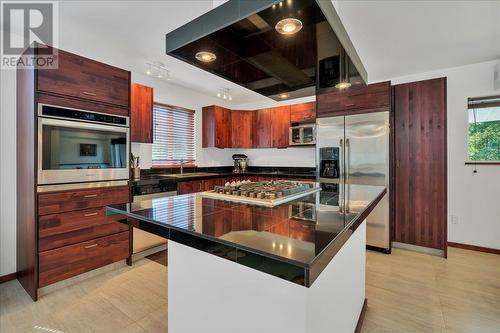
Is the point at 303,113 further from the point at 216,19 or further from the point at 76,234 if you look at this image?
the point at 76,234

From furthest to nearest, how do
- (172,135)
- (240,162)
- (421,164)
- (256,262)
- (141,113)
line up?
(240,162) < (172,135) < (141,113) < (421,164) < (256,262)

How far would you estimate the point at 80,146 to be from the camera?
2.38 metres

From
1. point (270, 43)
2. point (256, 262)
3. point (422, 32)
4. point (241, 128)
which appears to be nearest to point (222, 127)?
point (241, 128)

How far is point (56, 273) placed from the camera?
2.19 metres

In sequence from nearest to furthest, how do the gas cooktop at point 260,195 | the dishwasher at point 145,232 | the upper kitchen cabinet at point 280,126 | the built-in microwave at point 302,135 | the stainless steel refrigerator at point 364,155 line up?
the gas cooktop at point 260,195 < the dishwasher at point 145,232 < the stainless steel refrigerator at point 364,155 < the built-in microwave at point 302,135 < the upper kitchen cabinet at point 280,126

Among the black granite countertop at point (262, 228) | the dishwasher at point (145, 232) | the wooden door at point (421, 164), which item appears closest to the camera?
the black granite countertop at point (262, 228)

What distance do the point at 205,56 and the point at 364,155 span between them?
2.65m

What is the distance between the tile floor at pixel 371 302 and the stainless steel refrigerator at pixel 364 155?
1.79 ft

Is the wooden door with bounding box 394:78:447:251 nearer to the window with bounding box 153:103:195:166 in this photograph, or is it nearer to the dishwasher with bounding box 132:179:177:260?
the dishwasher with bounding box 132:179:177:260

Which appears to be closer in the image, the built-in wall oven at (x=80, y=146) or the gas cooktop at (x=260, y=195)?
the gas cooktop at (x=260, y=195)

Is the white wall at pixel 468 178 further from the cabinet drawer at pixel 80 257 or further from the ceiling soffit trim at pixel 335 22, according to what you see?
the cabinet drawer at pixel 80 257

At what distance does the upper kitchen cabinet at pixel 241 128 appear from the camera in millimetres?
4883

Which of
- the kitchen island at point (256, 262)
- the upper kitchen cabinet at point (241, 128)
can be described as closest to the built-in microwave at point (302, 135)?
the upper kitchen cabinet at point (241, 128)

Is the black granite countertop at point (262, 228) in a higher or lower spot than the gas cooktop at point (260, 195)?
lower
